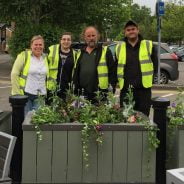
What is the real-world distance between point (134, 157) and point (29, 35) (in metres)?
16.4

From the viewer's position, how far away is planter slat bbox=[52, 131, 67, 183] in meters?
4.80

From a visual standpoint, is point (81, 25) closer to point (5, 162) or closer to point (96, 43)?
point (96, 43)

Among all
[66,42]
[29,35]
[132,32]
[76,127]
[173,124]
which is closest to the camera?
[76,127]

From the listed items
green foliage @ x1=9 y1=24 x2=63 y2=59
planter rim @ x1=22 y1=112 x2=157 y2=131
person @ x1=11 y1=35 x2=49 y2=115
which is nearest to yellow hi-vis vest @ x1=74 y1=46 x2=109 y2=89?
person @ x1=11 y1=35 x2=49 y2=115

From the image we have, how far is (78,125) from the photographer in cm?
479

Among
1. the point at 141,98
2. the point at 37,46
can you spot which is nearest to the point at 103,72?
the point at 141,98


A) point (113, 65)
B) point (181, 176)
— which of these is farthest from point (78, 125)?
point (181, 176)

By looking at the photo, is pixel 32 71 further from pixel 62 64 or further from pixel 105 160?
pixel 105 160

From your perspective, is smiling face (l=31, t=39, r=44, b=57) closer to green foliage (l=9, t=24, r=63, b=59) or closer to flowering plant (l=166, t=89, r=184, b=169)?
flowering plant (l=166, t=89, r=184, b=169)

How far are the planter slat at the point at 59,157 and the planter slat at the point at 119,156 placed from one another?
0.49 meters

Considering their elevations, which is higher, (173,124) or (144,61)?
(144,61)

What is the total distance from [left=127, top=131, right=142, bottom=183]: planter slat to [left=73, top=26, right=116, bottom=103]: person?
3.19ft

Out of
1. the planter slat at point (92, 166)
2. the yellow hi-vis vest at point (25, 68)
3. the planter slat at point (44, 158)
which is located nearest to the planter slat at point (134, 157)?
the planter slat at point (92, 166)

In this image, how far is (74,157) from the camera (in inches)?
190
